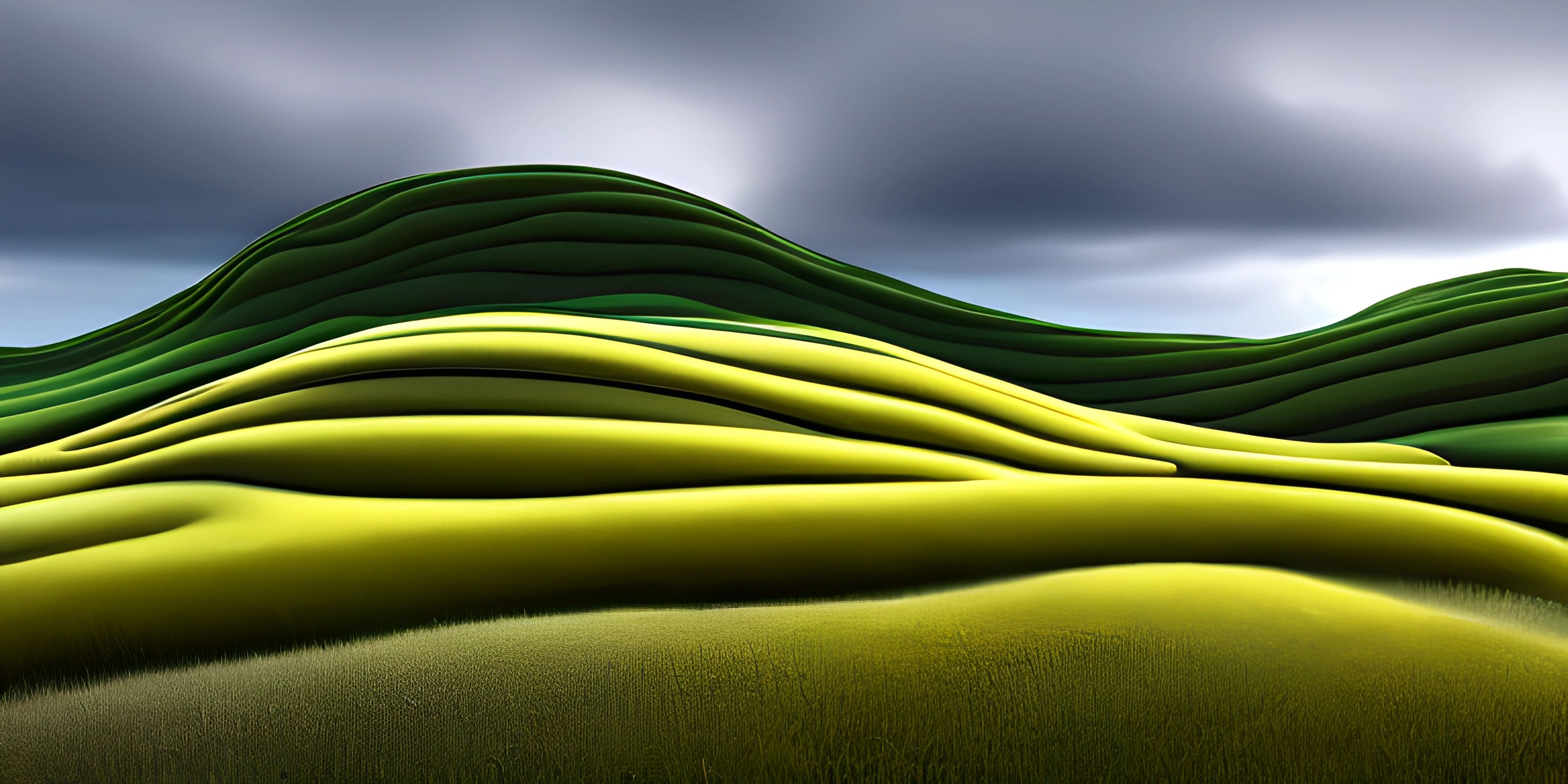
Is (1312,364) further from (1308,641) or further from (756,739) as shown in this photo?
(756,739)

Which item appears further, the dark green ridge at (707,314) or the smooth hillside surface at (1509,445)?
the dark green ridge at (707,314)

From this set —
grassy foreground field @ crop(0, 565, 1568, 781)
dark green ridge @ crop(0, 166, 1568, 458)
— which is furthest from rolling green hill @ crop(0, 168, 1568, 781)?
dark green ridge @ crop(0, 166, 1568, 458)

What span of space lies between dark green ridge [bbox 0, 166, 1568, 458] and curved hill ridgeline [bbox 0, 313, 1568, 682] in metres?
1.34

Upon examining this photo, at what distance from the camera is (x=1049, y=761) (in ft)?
2.90

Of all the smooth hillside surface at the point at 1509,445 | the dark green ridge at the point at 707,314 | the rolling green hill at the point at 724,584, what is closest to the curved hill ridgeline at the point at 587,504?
the rolling green hill at the point at 724,584

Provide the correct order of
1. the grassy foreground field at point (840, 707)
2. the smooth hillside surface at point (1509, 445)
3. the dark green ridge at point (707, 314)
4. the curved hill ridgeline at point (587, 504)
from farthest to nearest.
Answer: the dark green ridge at point (707, 314)
the smooth hillside surface at point (1509, 445)
the curved hill ridgeline at point (587, 504)
the grassy foreground field at point (840, 707)

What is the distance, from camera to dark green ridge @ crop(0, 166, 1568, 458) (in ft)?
9.26

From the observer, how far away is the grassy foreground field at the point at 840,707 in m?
0.88

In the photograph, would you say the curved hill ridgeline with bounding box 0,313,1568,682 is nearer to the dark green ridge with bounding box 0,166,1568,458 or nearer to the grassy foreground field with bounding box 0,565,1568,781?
the grassy foreground field with bounding box 0,565,1568,781

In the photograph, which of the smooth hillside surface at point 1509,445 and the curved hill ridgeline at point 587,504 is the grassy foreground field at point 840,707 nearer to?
the curved hill ridgeline at point 587,504

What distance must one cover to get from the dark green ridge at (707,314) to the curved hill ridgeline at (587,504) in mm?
1335

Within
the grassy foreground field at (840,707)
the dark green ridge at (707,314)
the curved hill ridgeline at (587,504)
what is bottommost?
the grassy foreground field at (840,707)

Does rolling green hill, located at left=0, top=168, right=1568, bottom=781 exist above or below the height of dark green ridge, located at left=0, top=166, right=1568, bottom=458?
below

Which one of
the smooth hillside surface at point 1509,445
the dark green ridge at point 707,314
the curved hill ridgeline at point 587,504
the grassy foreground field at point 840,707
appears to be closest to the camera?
the grassy foreground field at point 840,707
